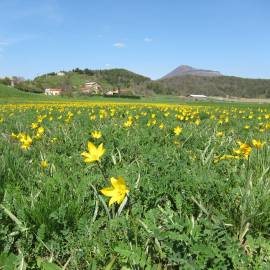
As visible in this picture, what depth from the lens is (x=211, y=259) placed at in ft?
6.00

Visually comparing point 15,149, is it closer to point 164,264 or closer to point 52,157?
point 52,157

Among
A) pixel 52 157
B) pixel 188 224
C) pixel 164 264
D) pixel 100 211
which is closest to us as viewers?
pixel 188 224

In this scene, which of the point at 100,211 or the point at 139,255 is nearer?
the point at 139,255

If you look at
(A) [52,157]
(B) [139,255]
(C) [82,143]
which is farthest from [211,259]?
(C) [82,143]

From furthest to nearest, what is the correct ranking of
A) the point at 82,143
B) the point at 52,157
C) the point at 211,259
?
the point at 82,143, the point at 52,157, the point at 211,259

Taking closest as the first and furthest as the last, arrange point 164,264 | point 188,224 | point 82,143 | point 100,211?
Answer: 1. point 188,224
2. point 164,264
3. point 100,211
4. point 82,143

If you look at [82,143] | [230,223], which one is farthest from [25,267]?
[82,143]

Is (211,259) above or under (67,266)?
above

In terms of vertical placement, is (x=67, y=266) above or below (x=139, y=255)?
below

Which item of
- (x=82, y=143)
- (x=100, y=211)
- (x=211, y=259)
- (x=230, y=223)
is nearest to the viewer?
(x=211, y=259)

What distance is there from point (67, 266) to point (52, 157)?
202 cm

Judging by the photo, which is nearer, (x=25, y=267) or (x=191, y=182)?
(x=25, y=267)

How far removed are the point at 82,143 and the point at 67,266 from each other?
3.46 metres

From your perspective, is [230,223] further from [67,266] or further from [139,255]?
[67,266]
